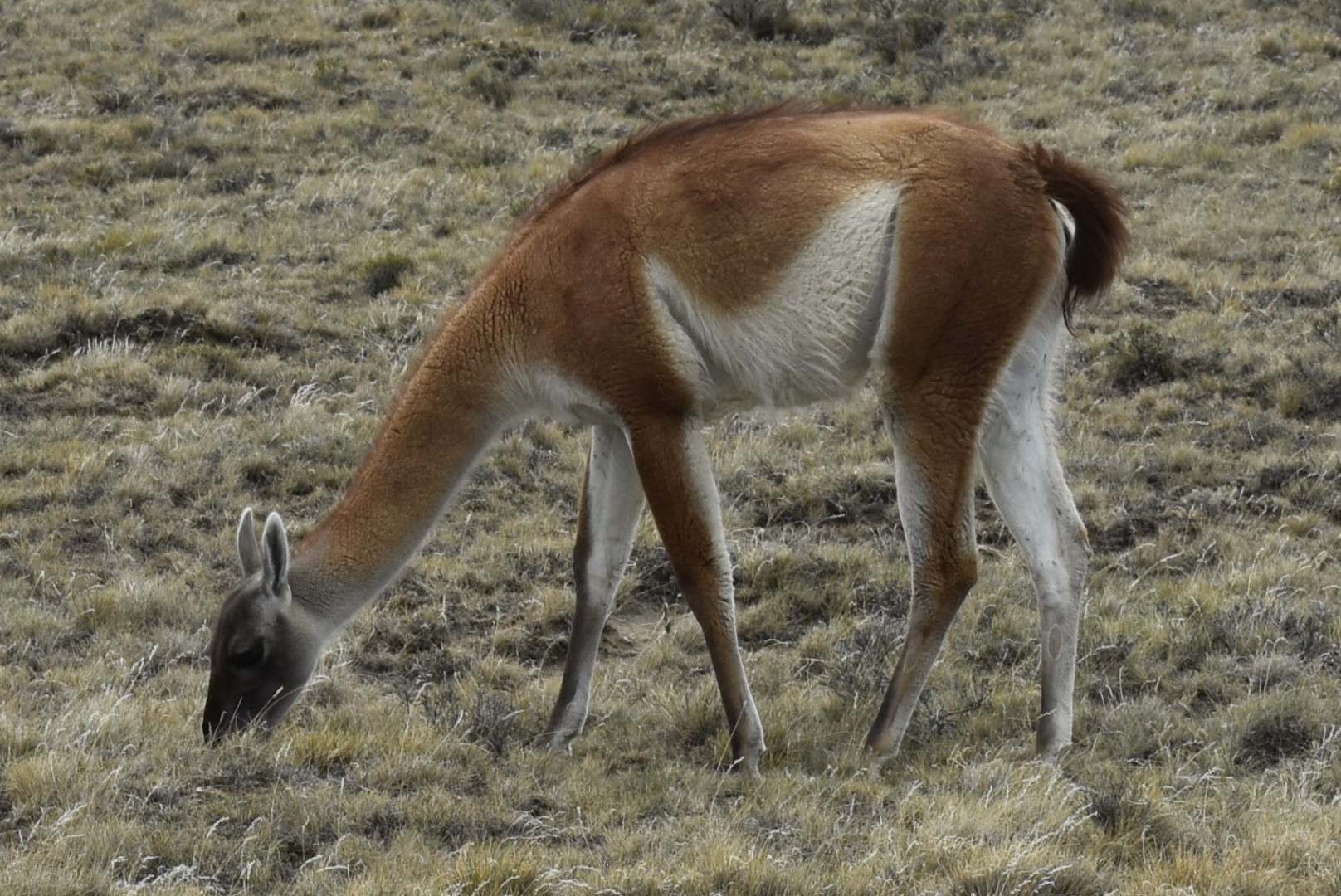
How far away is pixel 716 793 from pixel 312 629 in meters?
1.77

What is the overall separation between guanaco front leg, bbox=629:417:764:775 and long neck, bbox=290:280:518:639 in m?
0.71

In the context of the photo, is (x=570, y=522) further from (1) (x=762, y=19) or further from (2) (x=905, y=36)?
(1) (x=762, y=19)

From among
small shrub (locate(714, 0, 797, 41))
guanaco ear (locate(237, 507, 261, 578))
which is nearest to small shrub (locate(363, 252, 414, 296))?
guanaco ear (locate(237, 507, 261, 578))

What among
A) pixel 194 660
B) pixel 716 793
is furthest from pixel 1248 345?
pixel 194 660

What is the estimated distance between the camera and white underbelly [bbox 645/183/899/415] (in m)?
5.96

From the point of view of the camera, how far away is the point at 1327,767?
577 cm

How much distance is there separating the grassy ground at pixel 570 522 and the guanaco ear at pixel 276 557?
1.89 ft

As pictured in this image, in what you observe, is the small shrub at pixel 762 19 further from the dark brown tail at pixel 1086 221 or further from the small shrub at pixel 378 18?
the dark brown tail at pixel 1086 221

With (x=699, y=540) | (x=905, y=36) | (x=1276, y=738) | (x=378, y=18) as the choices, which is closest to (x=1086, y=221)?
(x=699, y=540)

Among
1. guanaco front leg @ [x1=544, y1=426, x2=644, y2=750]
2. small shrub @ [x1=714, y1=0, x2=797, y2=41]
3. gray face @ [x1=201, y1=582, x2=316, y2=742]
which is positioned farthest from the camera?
small shrub @ [x1=714, y1=0, x2=797, y2=41]

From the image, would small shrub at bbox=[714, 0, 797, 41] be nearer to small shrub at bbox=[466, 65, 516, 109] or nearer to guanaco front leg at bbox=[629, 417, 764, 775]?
small shrub at bbox=[466, 65, 516, 109]

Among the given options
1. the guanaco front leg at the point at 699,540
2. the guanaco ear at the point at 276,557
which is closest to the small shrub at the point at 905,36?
the guanaco front leg at the point at 699,540

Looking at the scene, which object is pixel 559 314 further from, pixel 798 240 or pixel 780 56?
pixel 780 56

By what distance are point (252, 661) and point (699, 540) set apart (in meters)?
1.80
